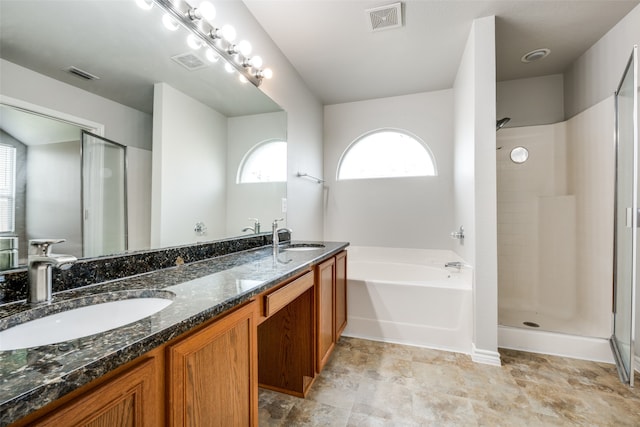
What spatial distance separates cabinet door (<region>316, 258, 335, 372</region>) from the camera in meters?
1.62

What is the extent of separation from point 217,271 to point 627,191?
243 centimetres

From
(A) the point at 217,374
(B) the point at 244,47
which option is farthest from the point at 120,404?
(B) the point at 244,47

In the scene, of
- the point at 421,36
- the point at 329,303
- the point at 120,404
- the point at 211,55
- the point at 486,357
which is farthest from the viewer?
the point at 421,36

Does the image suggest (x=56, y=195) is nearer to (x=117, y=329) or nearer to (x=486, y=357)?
(x=117, y=329)

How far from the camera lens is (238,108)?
1.88 meters

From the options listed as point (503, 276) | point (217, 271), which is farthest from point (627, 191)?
A: point (217, 271)

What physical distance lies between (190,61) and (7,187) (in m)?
1.05

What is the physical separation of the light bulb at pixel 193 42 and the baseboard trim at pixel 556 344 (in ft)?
9.64

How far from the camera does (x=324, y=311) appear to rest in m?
1.74

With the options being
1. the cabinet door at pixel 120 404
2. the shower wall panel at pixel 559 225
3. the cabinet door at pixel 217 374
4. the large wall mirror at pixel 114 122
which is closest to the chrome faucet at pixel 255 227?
the large wall mirror at pixel 114 122

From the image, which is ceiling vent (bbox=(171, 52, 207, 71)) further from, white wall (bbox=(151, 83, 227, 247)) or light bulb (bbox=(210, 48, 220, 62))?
white wall (bbox=(151, 83, 227, 247))

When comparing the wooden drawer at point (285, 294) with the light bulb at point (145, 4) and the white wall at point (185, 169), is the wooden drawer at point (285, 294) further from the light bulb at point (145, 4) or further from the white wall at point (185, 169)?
the light bulb at point (145, 4)

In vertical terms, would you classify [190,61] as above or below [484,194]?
above

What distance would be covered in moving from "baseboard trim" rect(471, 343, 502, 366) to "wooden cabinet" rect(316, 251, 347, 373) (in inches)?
38.9
